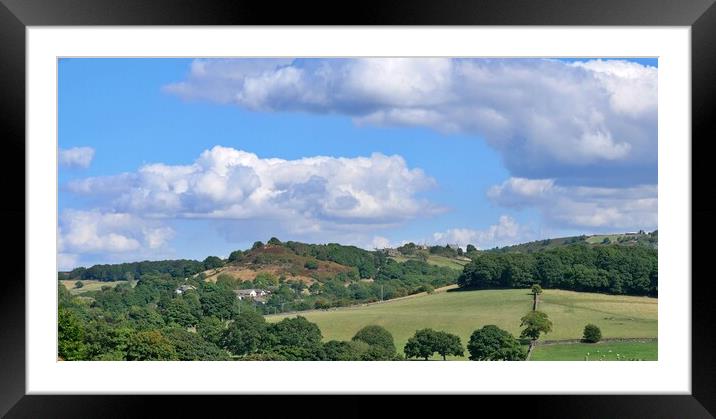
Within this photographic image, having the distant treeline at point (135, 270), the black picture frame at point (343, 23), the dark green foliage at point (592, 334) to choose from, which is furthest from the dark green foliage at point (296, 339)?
the black picture frame at point (343, 23)

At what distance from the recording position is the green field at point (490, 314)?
8742mm

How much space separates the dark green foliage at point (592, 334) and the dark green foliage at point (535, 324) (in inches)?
21.7

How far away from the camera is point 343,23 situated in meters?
2.16

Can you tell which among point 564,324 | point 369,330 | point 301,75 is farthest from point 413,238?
point 301,75

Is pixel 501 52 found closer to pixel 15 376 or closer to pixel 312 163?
pixel 15 376

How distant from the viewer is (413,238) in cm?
796

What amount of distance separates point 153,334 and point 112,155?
8.10 ft

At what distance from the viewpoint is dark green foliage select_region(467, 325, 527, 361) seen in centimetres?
923

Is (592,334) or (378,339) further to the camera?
(592,334)

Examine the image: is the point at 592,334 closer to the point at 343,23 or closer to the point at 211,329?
the point at 211,329

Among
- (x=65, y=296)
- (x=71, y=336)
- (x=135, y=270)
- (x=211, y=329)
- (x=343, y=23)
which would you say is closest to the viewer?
(x=343, y=23)

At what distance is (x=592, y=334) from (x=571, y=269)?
122cm

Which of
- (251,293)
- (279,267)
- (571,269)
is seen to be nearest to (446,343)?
(571,269)

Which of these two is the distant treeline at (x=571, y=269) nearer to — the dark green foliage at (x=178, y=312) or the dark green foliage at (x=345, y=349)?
the dark green foliage at (x=345, y=349)
